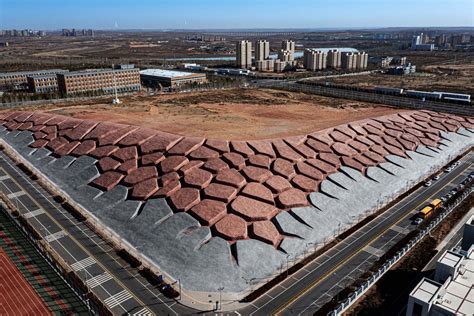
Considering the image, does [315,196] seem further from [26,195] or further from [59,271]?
[26,195]

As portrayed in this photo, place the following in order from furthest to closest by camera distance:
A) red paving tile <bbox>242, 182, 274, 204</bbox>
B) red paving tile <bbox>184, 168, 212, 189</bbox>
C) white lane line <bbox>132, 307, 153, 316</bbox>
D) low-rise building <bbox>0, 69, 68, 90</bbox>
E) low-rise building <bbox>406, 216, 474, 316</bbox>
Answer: low-rise building <bbox>0, 69, 68, 90</bbox> → red paving tile <bbox>184, 168, 212, 189</bbox> → red paving tile <bbox>242, 182, 274, 204</bbox> → white lane line <bbox>132, 307, 153, 316</bbox> → low-rise building <bbox>406, 216, 474, 316</bbox>

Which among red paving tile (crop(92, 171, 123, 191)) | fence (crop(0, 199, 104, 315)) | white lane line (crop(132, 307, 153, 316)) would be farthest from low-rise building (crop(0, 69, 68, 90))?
white lane line (crop(132, 307, 153, 316))

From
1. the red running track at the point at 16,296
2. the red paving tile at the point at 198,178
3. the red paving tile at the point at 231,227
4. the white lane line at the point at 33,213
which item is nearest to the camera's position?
the red running track at the point at 16,296

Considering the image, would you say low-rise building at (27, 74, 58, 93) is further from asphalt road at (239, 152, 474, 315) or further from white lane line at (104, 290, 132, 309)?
asphalt road at (239, 152, 474, 315)

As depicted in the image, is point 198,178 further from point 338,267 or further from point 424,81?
point 424,81

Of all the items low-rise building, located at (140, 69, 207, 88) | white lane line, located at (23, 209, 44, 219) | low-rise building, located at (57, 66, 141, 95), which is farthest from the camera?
low-rise building, located at (140, 69, 207, 88)

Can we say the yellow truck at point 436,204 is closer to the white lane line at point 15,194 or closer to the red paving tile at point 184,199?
the red paving tile at point 184,199

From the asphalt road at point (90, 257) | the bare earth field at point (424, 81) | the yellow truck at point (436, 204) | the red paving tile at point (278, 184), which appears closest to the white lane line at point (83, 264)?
the asphalt road at point (90, 257)
